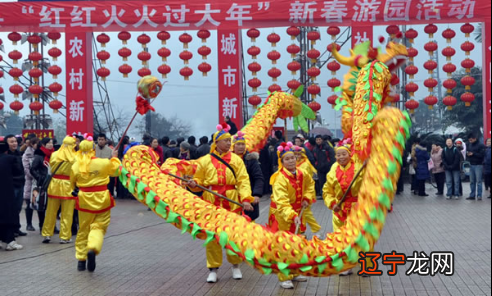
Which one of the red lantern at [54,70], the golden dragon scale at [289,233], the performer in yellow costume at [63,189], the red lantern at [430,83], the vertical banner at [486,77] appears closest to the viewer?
the golden dragon scale at [289,233]

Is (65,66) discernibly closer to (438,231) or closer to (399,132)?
(438,231)

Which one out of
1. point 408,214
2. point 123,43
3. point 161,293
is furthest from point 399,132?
point 123,43

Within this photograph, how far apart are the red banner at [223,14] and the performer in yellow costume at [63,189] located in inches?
255

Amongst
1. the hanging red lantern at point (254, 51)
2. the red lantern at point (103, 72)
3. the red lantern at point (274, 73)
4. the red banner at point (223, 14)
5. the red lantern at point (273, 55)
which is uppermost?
the red banner at point (223, 14)

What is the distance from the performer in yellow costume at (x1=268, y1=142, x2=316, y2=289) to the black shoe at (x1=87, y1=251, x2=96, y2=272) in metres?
2.10

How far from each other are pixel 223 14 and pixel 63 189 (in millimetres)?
7022

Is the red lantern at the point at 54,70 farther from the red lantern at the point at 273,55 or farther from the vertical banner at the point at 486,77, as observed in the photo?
the vertical banner at the point at 486,77

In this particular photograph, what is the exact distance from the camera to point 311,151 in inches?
612

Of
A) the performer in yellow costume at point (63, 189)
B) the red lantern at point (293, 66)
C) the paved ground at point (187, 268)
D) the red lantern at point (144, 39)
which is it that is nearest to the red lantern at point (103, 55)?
the red lantern at point (144, 39)

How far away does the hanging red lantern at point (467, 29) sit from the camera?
49.9ft

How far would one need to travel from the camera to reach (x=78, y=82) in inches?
623

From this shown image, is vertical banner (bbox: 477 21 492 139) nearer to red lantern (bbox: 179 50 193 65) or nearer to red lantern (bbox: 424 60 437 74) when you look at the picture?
red lantern (bbox: 424 60 437 74)

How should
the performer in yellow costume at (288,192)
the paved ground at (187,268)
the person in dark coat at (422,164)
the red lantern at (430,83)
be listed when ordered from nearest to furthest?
1. the paved ground at (187,268)
2. the performer in yellow costume at (288,192)
3. the red lantern at (430,83)
4. the person in dark coat at (422,164)

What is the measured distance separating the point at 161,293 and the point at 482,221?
7.00 metres
